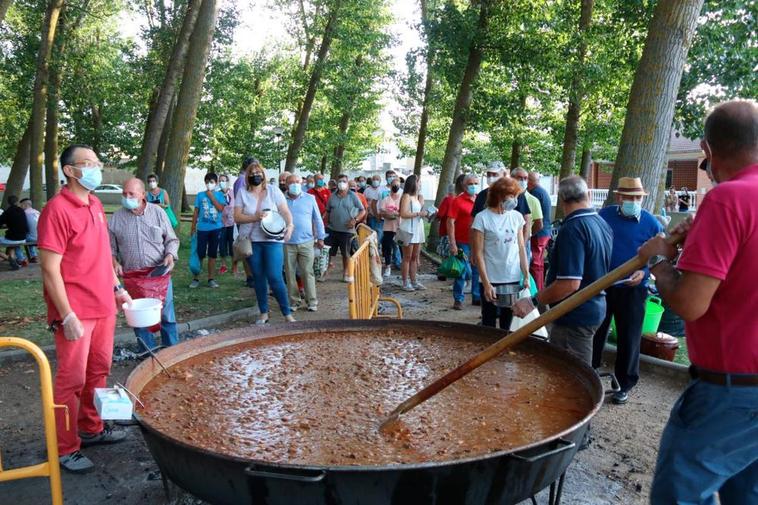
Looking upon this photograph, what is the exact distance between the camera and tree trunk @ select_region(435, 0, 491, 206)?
49.2ft

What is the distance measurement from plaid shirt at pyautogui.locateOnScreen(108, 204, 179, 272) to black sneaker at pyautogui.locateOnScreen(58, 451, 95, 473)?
2150 mm

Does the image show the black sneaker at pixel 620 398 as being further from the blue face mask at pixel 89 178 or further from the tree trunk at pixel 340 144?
the tree trunk at pixel 340 144

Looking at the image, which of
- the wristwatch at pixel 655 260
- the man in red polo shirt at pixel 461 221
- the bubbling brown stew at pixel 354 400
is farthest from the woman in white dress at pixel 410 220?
the wristwatch at pixel 655 260

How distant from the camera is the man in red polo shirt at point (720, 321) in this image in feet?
7.27

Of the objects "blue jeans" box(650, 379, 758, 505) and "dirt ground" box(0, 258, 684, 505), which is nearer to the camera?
"blue jeans" box(650, 379, 758, 505)

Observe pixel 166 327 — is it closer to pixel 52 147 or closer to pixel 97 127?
pixel 52 147

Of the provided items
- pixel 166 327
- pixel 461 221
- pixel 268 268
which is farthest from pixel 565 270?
pixel 461 221

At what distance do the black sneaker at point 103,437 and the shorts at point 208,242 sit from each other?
20.6ft

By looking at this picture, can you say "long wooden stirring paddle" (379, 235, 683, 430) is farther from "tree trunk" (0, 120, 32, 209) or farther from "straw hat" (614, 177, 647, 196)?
"tree trunk" (0, 120, 32, 209)

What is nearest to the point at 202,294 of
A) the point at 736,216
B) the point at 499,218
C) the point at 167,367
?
the point at 499,218

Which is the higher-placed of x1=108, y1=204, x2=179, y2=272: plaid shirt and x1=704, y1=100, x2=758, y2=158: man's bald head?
x1=704, y1=100, x2=758, y2=158: man's bald head

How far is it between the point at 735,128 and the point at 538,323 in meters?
1.17

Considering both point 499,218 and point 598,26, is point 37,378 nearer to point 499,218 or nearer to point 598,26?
point 499,218

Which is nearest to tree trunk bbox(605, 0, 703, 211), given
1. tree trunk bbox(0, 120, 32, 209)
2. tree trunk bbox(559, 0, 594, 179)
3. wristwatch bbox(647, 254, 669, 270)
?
wristwatch bbox(647, 254, 669, 270)
